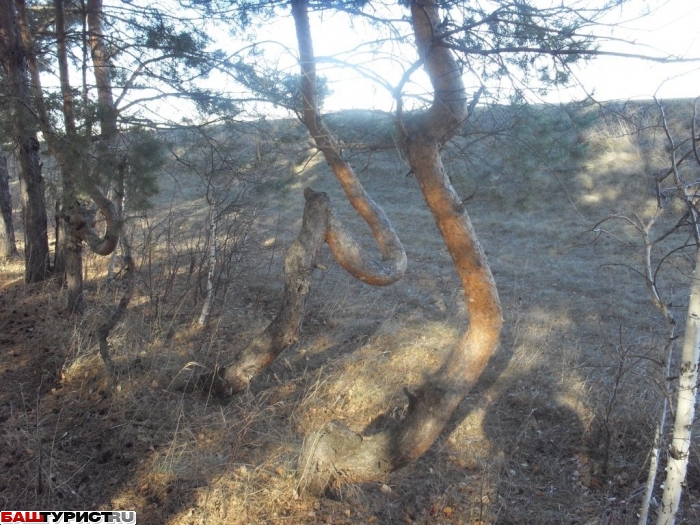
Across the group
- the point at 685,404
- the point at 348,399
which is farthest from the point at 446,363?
the point at 685,404

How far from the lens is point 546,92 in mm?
3383

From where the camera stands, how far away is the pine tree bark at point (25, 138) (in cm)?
476

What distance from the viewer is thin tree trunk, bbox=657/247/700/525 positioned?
2.46m

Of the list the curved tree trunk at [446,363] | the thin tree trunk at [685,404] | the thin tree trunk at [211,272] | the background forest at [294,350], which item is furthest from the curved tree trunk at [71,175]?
the thin tree trunk at [685,404]

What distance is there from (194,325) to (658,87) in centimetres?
531

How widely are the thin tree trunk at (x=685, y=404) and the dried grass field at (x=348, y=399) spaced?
190mm

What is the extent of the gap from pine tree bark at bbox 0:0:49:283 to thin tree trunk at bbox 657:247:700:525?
535cm

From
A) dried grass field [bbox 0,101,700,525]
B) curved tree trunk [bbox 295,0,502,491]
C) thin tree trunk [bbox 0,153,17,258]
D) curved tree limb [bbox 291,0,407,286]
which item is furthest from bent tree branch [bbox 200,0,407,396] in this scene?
thin tree trunk [bbox 0,153,17,258]

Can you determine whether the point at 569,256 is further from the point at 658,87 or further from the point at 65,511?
the point at 65,511

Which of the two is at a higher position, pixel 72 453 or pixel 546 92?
pixel 546 92

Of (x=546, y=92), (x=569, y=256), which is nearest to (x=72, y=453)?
(x=546, y=92)

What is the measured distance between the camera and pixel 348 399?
487 cm

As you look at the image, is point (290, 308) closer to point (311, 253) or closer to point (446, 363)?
point (311, 253)

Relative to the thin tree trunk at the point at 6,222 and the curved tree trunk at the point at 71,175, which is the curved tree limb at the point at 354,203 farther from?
the thin tree trunk at the point at 6,222
